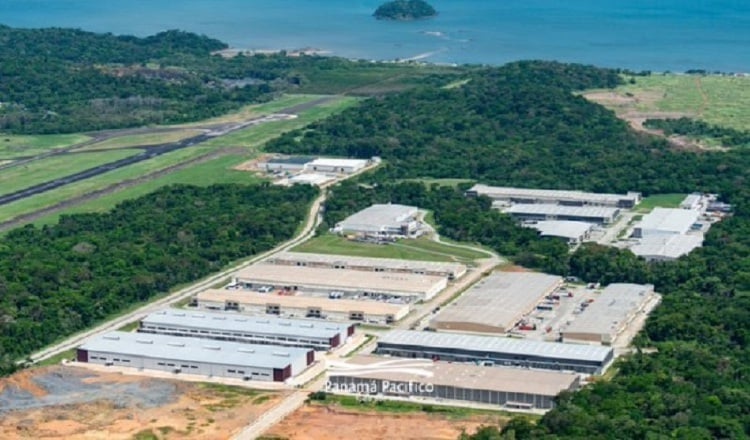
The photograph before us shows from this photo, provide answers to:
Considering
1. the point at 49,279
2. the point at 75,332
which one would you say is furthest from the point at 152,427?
the point at 49,279

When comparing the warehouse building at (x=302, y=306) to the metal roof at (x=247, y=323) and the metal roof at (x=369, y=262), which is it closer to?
the metal roof at (x=247, y=323)

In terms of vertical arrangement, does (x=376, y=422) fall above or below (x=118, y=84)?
below

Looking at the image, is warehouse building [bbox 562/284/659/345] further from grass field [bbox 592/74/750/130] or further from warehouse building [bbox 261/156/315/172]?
grass field [bbox 592/74/750/130]

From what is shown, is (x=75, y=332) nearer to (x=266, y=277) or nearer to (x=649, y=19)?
(x=266, y=277)

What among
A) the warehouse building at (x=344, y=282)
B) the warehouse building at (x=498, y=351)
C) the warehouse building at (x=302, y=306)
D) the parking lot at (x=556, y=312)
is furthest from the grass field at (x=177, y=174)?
the warehouse building at (x=498, y=351)

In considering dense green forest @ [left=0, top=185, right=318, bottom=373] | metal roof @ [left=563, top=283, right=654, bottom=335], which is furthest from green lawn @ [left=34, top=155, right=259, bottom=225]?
metal roof @ [left=563, top=283, right=654, bottom=335]

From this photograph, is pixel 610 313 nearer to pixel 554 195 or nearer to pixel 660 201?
pixel 554 195
